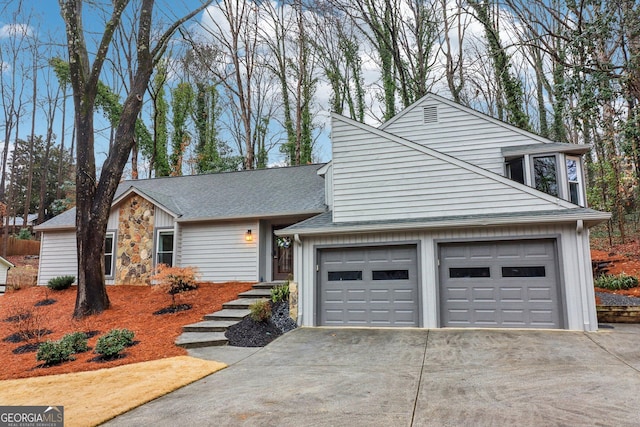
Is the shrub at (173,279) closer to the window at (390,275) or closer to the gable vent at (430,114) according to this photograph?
the window at (390,275)

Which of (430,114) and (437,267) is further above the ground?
(430,114)

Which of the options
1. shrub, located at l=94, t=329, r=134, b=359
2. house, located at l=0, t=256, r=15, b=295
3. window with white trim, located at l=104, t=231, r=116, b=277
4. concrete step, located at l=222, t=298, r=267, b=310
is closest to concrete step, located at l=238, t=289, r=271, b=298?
concrete step, located at l=222, t=298, r=267, b=310

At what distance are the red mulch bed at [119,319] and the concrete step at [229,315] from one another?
311 millimetres

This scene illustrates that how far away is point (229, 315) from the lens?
845cm

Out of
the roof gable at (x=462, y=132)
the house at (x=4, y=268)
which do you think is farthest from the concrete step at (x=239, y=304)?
the house at (x=4, y=268)

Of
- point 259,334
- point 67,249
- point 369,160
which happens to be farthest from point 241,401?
point 67,249

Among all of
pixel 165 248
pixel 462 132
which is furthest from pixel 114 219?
pixel 462 132

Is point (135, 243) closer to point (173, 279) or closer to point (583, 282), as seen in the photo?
point (173, 279)

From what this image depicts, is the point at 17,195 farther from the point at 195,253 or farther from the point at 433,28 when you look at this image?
the point at 433,28

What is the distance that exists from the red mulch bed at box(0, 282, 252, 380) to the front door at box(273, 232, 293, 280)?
1137 mm

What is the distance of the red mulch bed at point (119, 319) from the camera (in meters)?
6.23

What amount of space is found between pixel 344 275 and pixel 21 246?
25.1m

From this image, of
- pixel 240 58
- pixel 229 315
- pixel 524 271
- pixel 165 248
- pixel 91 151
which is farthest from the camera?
pixel 240 58

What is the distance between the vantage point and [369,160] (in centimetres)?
885
